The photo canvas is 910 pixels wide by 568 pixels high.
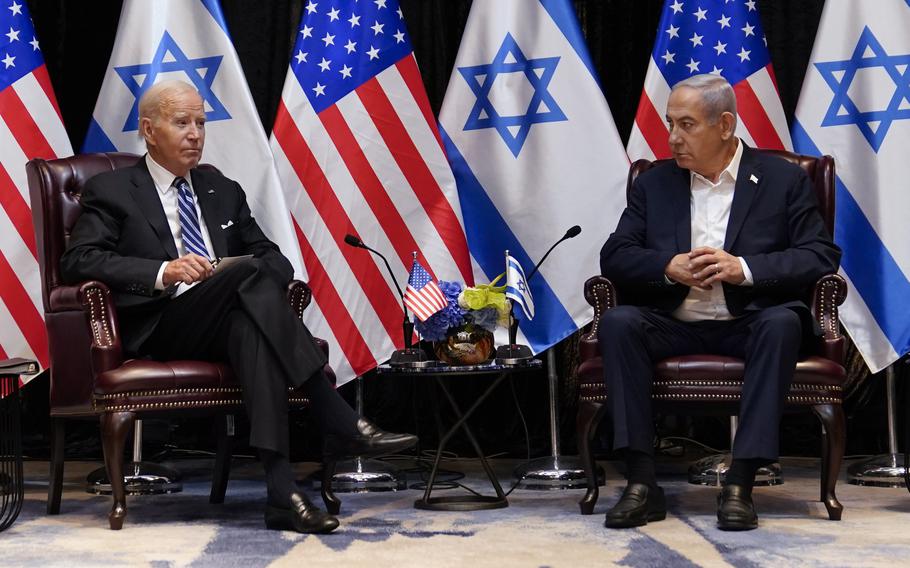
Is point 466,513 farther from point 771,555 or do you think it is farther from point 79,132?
point 79,132

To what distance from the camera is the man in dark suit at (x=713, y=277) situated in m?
3.51

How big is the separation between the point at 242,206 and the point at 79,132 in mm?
1646

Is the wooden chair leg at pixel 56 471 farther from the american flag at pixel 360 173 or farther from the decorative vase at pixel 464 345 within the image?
the decorative vase at pixel 464 345

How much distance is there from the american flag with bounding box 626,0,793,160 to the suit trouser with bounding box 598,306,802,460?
1.24 meters

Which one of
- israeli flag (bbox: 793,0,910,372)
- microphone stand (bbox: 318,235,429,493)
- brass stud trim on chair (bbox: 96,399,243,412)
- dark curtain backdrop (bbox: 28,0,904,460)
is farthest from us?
dark curtain backdrop (bbox: 28,0,904,460)

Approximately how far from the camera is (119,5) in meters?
5.59

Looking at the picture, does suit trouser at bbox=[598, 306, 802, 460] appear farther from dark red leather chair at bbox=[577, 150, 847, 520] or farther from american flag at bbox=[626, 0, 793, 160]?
american flag at bbox=[626, 0, 793, 160]

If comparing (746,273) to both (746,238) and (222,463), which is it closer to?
(746,238)

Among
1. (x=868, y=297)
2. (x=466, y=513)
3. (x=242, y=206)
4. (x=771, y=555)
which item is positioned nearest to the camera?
(x=771, y=555)

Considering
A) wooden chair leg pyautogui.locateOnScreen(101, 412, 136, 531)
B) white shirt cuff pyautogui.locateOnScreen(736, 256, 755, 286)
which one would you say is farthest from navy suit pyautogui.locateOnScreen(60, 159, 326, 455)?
white shirt cuff pyautogui.locateOnScreen(736, 256, 755, 286)

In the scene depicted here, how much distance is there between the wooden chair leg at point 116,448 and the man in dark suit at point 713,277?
140 centimetres

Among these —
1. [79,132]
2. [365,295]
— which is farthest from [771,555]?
[79,132]

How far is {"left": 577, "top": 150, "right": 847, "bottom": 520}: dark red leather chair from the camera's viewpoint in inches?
143

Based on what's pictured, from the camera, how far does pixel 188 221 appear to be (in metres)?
4.10
